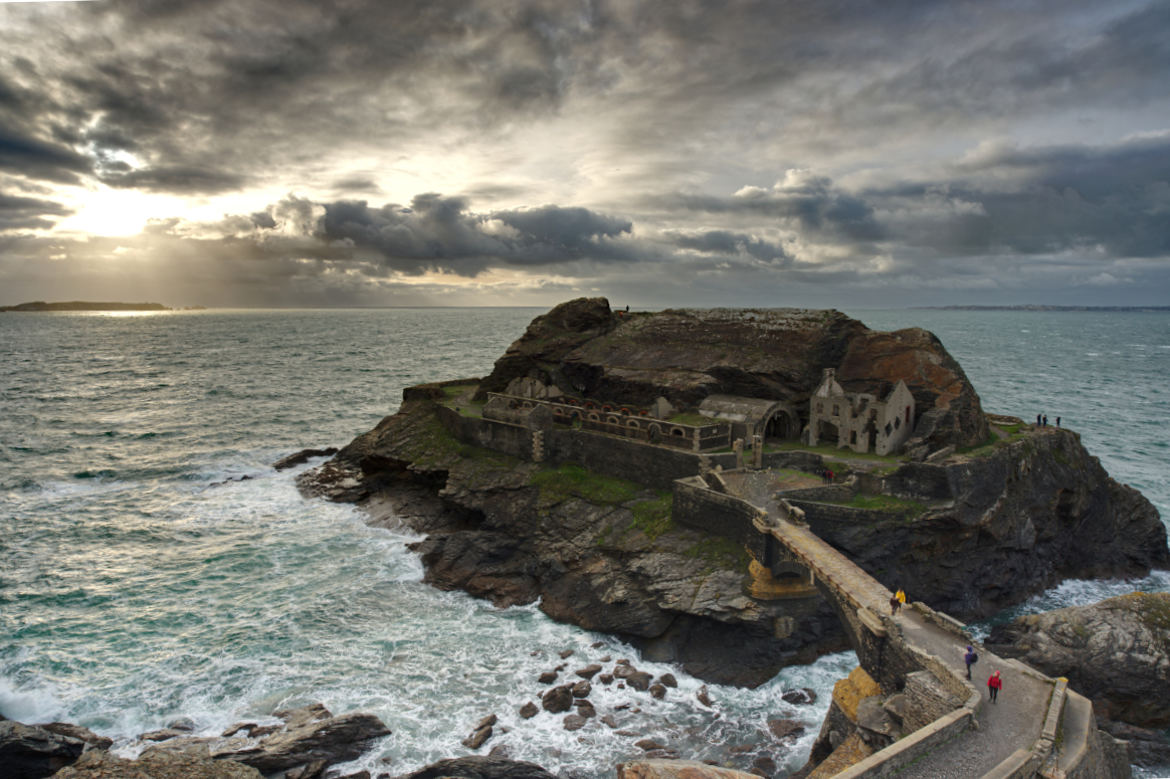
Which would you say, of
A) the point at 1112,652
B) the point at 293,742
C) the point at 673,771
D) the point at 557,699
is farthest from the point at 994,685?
the point at 293,742

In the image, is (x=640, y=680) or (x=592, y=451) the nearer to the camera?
(x=640, y=680)

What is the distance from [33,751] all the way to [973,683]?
29289 mm

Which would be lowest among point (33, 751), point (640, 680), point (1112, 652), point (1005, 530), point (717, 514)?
point (640, 680)

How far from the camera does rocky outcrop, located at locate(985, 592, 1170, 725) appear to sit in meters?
25.3

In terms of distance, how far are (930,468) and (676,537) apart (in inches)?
501

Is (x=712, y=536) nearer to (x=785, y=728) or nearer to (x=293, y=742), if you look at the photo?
(x=785, y=728)

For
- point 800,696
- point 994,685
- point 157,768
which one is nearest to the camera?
point 994,685

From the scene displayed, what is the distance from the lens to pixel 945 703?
59.8ft

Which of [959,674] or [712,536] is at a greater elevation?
[959,674]

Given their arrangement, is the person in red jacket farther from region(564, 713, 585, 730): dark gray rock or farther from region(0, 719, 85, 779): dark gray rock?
region(0, 719, 85, 779): dark gray rock

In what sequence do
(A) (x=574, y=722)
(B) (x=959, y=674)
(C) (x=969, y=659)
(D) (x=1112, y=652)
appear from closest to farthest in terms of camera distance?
(B) (x=959, y=674)
(C) (x=969, y=659)
(A) (x=574, y=722)
(D) (x=1112, y=652)

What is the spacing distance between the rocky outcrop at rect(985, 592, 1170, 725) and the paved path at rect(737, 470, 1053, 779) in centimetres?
856

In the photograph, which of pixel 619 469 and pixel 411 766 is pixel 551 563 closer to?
pixel 619 469

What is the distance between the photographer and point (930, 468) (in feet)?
104
